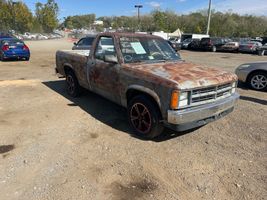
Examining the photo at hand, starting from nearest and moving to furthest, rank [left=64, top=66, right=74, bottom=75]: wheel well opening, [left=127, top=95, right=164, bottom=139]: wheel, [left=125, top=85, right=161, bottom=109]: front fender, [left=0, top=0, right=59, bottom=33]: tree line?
[left=125, top=85, right=161, bottom=109]: front fender
[left=127, top=95, right=164, bottom=139]: wheel
[left=64, top=66, right=74, bottom=75]: wheel well opening
[left=0, top=0, right=59, bottom=33]: tree line

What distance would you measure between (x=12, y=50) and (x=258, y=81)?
13.5 m

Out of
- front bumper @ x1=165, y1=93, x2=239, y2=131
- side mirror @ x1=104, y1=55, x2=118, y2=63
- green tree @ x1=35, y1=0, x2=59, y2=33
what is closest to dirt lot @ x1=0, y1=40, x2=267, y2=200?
front bumper @ x1=165, y1=93, x2=239, y2=131

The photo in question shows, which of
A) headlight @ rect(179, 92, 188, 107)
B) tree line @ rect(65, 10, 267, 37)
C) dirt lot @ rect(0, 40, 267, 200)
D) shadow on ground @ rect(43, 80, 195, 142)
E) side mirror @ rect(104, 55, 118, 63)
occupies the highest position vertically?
tree line @ rect(65, 10, 267, 37)

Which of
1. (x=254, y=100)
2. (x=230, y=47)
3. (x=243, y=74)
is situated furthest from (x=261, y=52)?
(x=254, y=100)

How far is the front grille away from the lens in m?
4.13

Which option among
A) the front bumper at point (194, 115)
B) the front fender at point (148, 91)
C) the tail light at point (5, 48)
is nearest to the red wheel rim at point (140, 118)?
the front fender at point (148, 91)

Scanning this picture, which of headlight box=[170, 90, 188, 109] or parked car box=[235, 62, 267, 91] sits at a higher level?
headlight box=[170, 90, 188, 109]

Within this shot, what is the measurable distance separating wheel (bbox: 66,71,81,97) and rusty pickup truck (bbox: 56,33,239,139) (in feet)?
2.94

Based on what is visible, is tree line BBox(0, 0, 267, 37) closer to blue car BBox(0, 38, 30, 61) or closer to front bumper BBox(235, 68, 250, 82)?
blue car BBox(0, 38, 30, 61)

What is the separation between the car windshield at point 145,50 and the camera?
5.15 metres

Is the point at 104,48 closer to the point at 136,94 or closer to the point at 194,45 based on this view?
the point at 136,94

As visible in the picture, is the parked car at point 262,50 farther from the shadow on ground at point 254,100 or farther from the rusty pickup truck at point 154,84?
the rusty pickup truck at point 154,84

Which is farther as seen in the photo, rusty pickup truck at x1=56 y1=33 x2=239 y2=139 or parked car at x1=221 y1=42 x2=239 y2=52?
parked car at x1=221 y1=42 x2=239 y2=52

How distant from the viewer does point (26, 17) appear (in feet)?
210
